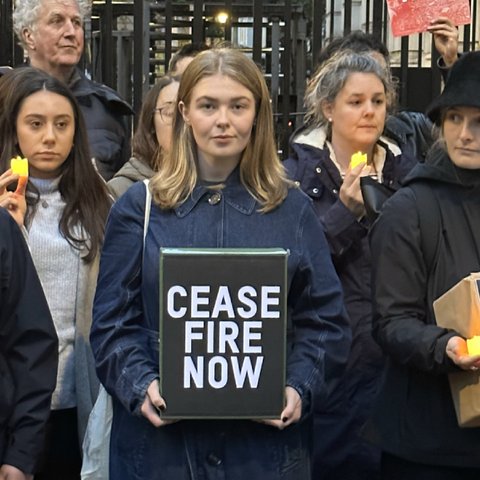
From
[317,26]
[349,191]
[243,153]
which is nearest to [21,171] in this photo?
[243,153]

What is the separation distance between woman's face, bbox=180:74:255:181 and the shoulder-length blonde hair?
0.08 ft

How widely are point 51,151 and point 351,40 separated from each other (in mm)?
1563

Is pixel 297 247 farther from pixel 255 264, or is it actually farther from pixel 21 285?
pixel 21 285

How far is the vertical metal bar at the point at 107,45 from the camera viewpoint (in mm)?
5590

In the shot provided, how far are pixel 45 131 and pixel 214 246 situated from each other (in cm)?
121

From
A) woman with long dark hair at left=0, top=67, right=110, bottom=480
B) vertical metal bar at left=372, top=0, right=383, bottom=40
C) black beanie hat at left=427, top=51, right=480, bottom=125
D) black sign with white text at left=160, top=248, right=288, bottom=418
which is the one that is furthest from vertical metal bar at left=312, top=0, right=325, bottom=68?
black sign with white text at left=160, top=248, right=288, bottom=418

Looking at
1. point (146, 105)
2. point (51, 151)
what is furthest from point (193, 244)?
point (146, 105)

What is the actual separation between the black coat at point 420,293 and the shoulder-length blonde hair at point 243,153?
1.56ft

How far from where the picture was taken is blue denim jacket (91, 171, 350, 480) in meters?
2.92

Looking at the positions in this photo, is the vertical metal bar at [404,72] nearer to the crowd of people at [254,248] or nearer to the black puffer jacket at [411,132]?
the black puffer jacket at [411,132]

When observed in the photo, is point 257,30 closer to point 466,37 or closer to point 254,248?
point 466,37

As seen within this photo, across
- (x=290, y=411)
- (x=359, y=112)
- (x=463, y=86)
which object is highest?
(x=463, y=86)

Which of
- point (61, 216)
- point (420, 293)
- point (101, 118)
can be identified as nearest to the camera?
point (420, 293)

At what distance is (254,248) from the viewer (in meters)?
2.92
